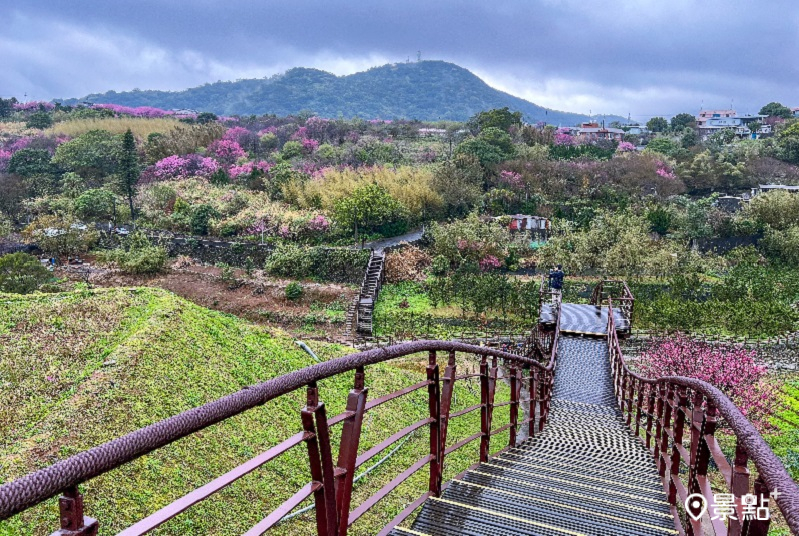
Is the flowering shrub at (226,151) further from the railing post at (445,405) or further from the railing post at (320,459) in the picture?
the railing post at (320,459)

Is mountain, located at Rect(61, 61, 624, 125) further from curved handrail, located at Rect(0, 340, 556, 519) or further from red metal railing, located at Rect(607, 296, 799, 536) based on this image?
curved handrail, located at Rect(0, 340, 556, 519)

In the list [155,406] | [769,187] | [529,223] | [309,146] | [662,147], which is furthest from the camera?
[662,147]

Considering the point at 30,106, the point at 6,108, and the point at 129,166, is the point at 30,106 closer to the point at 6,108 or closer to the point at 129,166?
the point at 6,108

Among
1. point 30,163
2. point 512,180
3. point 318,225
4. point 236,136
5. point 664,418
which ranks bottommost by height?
point 318,225

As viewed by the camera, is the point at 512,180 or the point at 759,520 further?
the point at 512,180

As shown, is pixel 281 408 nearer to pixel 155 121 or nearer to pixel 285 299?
pixel 285 299

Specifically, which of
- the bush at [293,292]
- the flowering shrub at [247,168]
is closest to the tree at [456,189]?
the flowering shrub at [247,168]

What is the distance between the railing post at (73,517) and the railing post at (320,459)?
25.8 inches

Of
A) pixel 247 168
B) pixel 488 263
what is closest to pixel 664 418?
pixel 488 263

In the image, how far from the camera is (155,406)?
5188 mm

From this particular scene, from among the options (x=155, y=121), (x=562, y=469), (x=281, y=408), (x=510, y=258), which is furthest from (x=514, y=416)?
(x=155, y=121)

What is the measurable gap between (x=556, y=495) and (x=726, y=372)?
382 inches

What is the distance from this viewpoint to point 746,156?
122 feet

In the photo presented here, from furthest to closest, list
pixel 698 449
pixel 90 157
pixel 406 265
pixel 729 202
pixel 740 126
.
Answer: pixel 740 126 < pixel 90 157 < pixel 729 202 < pixel 406 265 < pixel 698 449
